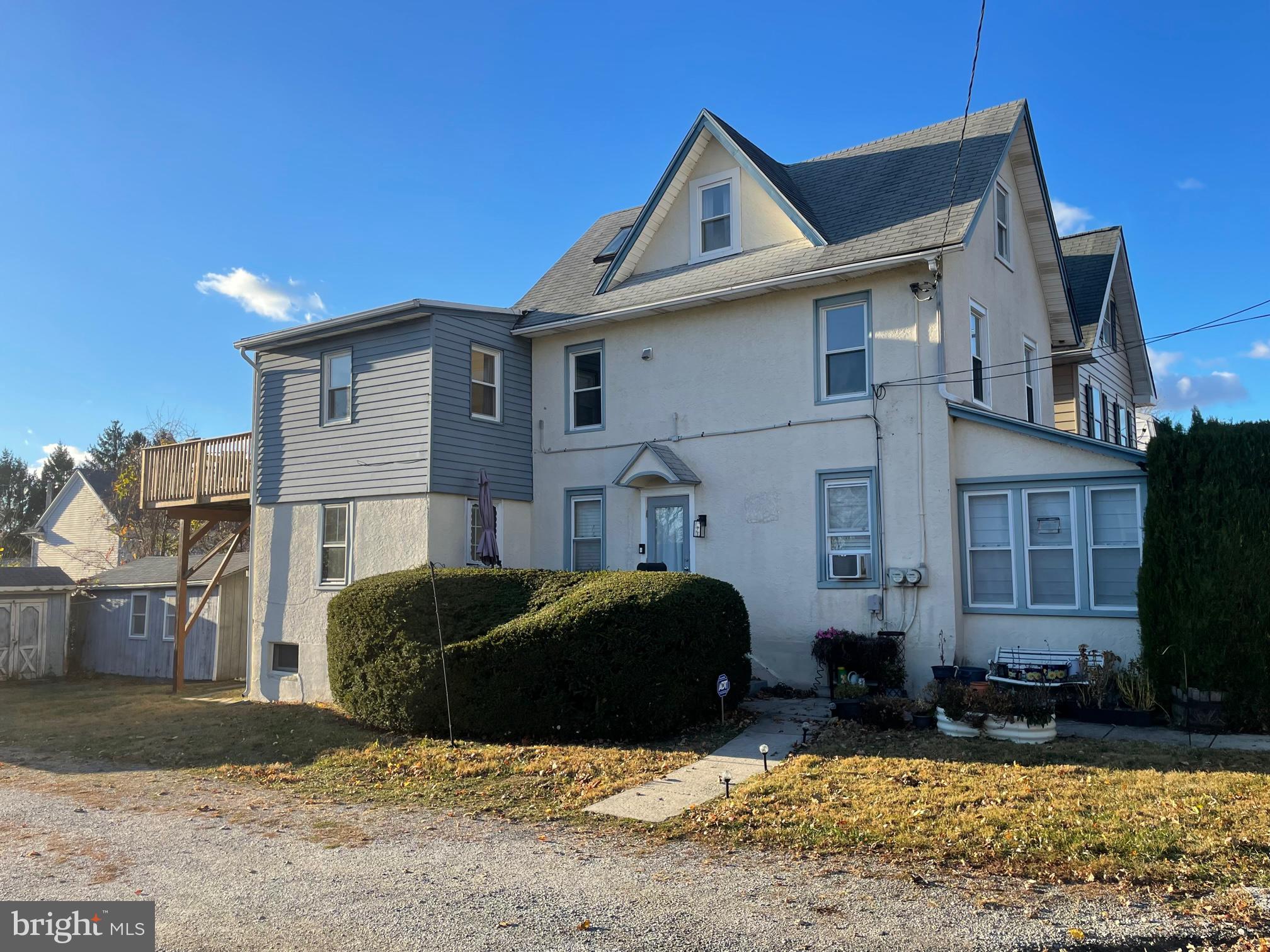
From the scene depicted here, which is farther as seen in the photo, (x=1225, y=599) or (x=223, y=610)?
(x=223, y=610)

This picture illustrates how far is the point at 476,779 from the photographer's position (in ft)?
30.0

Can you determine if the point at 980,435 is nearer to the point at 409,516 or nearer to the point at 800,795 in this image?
the point at 800,795

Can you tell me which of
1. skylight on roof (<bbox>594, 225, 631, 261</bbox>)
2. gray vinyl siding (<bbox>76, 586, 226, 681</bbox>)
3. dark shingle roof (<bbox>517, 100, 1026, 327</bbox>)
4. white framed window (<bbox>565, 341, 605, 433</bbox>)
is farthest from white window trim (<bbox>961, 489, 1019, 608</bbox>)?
gray vinyl siding (<bbox>76, 586, 226, 681</bbox>)

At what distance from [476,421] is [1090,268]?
13.6 metres

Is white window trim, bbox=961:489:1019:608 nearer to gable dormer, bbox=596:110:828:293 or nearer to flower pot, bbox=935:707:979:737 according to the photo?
flower pot, bbox=935:707:979:737

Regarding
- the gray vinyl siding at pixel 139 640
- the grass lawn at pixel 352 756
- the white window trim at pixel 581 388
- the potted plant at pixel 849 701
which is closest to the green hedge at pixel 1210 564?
the potted plant at pixel 849 701

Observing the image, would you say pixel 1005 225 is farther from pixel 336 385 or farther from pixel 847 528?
pixel 336 385

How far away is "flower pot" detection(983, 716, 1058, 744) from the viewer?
372 inches

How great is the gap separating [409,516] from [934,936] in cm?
1159

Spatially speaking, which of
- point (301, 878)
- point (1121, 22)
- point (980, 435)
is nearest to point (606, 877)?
point (301, 878)

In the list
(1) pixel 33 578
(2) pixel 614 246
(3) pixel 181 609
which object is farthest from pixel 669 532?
(1) pixel 33 578

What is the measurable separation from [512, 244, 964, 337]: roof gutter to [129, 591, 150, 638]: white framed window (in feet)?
42.3

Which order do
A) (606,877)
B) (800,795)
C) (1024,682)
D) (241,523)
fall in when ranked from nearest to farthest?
(606,877) < (800,795) < (1024,682) < (241,523)

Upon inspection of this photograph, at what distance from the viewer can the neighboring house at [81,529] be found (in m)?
40.5
